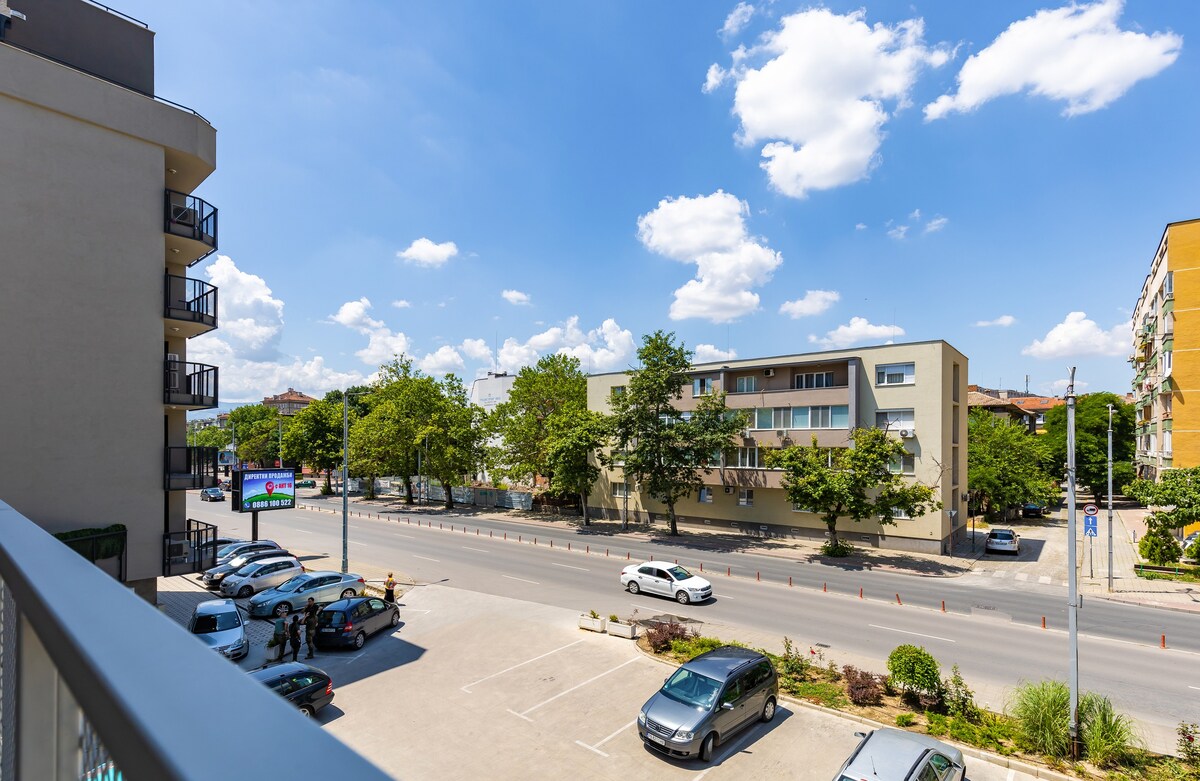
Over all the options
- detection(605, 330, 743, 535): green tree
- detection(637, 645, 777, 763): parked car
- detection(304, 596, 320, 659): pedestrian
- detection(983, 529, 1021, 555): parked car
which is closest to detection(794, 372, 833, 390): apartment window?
detection(605, 330, 743, 535): green tree

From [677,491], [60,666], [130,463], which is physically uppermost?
[60,666]

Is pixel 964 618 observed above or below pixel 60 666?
below

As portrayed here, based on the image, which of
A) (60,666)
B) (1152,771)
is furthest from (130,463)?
(1152,771)

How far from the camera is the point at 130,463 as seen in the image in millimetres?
17750

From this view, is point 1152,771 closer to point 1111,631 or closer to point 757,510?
point 1111,631

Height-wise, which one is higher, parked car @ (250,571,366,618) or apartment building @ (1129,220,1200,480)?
apartment building @ (1129,220,1200,480)

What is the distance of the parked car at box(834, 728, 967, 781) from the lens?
1050 centimetres

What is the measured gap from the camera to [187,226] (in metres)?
18.9

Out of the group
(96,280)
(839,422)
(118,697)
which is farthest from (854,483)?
(118,697)

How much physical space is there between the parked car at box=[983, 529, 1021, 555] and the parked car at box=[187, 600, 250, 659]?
38.5m

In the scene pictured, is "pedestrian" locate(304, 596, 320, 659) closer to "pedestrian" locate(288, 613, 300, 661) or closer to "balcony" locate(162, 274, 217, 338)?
"pedestrian" locate(288, 613, 300, 661)

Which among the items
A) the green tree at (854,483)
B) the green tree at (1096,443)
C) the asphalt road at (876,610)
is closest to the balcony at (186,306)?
the asphalt road at (876,610)

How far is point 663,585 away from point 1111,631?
16131mm

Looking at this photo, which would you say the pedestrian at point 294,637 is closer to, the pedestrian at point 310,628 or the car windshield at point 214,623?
the pedestrian at point 310,628
